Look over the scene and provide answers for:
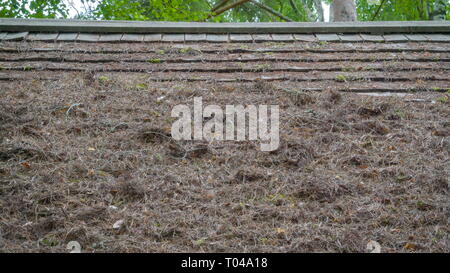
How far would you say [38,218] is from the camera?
8.87 feet

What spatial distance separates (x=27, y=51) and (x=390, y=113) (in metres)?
3.44

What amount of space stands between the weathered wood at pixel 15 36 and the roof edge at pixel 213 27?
0.05 metres

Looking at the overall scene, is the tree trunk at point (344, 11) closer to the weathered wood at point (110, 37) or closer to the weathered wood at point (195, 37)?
the weathered wood at point (195, 37)

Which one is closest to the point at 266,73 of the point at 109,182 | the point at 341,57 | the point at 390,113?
the point at 341,57

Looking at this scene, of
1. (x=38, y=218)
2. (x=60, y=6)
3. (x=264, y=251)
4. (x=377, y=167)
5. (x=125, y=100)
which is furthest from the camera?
(x=60, y=6)

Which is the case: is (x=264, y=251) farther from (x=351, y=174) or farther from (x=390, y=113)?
(x=390, y=113)

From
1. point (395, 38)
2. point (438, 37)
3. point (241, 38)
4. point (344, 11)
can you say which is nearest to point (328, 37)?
point (395, 38)

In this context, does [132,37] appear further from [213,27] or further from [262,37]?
[262,37]

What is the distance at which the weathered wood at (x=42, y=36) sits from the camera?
16.5ft

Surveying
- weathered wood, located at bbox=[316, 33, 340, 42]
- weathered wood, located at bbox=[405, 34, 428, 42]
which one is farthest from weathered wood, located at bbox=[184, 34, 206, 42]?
weathered wood, located at bbox=[405, 34, 428, 42]

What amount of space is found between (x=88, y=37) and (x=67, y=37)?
0.21 metres

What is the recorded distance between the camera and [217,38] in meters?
5.17

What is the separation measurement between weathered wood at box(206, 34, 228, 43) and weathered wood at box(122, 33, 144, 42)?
703 millimetres

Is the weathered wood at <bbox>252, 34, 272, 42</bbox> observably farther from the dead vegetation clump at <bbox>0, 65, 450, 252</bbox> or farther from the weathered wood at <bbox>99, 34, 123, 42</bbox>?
the weathered wood at <bbox>99, 34, 123, 42</bbox>
